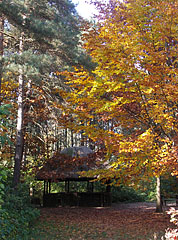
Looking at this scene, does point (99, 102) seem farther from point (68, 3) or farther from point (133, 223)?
point (68, 3)

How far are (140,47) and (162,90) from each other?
1.10 m

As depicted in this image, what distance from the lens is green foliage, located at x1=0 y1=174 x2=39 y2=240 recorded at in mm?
5610

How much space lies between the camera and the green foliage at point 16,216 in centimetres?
561

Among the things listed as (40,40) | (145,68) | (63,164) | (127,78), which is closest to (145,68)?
(145,68)

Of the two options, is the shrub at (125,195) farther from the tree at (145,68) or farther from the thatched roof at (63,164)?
the tree at (145,68)

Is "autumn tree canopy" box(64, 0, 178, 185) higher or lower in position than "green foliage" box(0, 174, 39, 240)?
higher

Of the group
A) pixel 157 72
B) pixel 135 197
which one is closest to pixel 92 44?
pixel 157 72

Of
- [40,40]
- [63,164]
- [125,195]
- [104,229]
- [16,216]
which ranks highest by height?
[40,40]

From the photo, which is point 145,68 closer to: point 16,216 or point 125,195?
point 16,216

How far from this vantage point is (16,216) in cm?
700

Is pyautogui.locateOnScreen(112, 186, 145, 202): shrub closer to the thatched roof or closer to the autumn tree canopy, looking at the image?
the thatched roof

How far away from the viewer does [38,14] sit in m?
10.5

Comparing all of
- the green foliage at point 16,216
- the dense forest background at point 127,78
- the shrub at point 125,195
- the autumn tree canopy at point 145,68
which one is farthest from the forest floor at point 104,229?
the shrub at point 125,195

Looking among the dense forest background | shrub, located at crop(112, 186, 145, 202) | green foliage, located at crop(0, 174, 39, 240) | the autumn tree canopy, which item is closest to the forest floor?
green foliage, located at crop(0, 174, 39, 240)
